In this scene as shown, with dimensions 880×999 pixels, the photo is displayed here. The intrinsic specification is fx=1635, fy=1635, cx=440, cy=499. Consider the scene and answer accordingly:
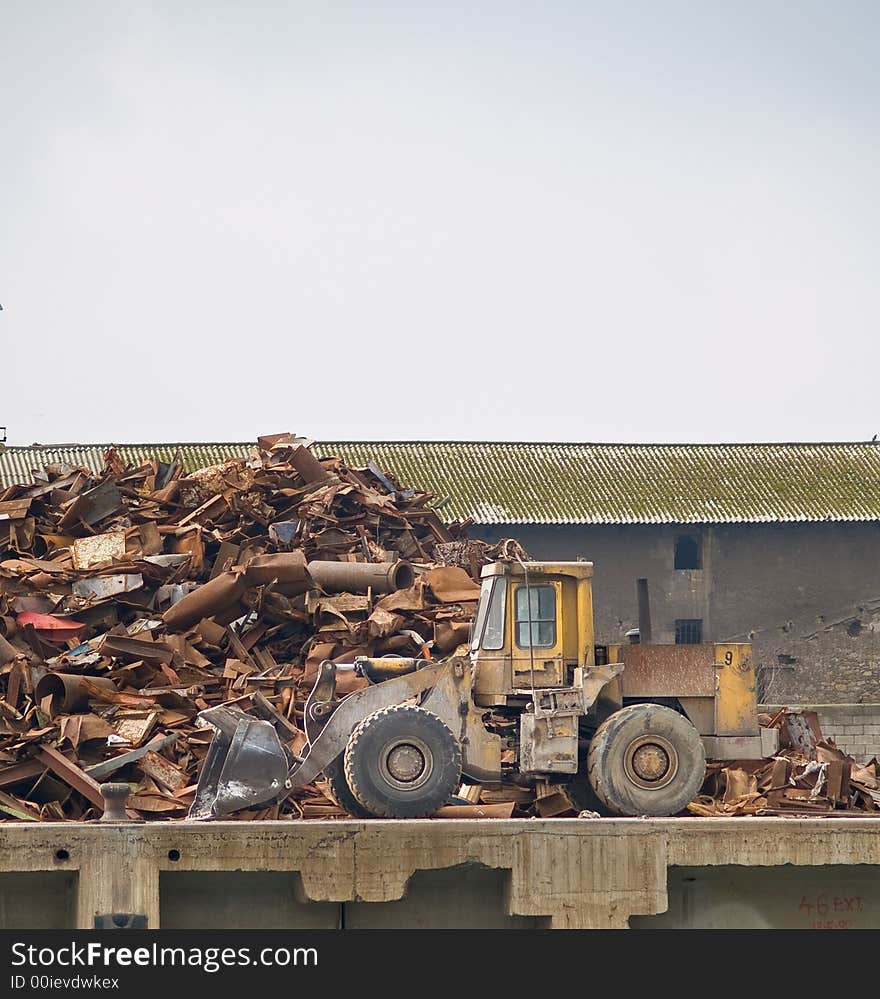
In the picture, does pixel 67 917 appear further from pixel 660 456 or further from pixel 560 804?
pixel 660 456

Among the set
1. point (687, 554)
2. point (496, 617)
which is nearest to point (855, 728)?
point (496, 617)

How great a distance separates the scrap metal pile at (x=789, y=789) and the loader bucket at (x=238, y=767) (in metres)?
3.68

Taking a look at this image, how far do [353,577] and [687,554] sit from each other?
77.9ft

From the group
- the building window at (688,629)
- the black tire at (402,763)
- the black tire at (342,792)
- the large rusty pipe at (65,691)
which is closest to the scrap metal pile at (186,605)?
the large rusty pipe at (65,691)

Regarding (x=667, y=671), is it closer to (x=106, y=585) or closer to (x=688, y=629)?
(x=106, y=585)

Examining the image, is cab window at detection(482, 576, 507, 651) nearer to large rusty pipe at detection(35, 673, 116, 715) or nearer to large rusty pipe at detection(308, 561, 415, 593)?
large rusty pipe at detection(308, 561, 415, 593)

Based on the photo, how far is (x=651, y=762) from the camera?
45.9 feet

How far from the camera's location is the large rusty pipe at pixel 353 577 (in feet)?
54.6

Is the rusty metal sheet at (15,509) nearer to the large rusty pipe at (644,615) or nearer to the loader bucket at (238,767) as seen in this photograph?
the loader bucket at (238,767)

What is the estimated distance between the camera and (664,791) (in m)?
13.9

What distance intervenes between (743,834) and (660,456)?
101 feet

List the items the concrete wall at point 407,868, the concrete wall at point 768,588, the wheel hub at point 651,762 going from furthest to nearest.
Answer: the concrete wall at point 768,588, the wheel hub at point 651,762, the concrete wall at point 407,868

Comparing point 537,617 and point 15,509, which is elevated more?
point 15,509

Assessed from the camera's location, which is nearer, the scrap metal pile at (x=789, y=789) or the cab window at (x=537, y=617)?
the cab window at (x=537, y=617)
